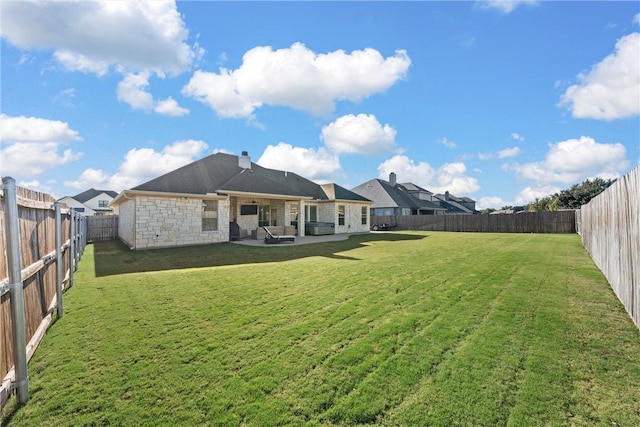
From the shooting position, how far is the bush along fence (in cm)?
242

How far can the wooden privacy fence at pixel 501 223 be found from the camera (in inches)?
882

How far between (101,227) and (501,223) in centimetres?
3102

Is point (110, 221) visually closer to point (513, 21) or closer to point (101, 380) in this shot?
point (101, 380)

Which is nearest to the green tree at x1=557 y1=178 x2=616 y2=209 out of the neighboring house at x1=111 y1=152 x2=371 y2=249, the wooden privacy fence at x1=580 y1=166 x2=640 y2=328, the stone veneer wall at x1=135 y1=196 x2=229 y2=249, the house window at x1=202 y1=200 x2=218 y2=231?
the neighboring house at x1=111 y1=152 x2=371 y2=249

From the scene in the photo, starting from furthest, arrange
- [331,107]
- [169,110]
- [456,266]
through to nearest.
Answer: [331,107] → [169,110] → [456,266]

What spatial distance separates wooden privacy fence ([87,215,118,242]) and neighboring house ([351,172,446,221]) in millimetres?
24231

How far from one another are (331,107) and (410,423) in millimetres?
17839

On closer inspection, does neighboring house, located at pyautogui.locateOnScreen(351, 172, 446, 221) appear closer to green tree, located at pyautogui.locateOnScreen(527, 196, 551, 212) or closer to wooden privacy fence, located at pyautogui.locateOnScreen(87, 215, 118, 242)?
green tree, located at pyautogui.locateOnScreen(527, 196, 551, 212)

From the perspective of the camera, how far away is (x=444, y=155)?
80.5ft

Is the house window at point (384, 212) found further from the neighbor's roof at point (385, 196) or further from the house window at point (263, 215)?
the house window at point (263, 215)

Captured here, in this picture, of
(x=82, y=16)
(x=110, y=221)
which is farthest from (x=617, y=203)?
(x=110, y=221)

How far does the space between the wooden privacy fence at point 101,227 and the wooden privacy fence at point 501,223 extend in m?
24.5

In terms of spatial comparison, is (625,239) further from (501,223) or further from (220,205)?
(501,223)

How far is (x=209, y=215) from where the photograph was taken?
14.8m
